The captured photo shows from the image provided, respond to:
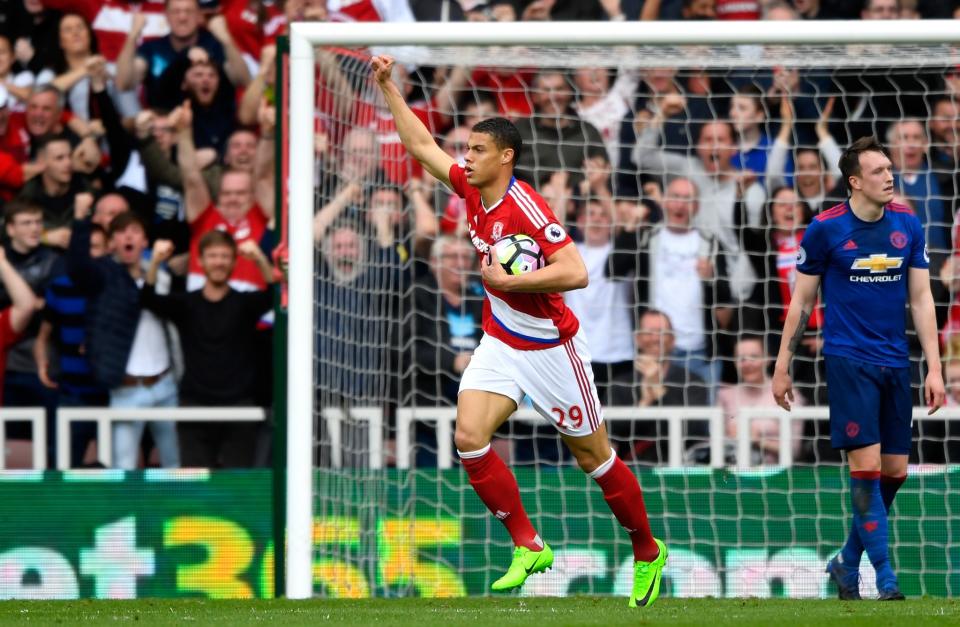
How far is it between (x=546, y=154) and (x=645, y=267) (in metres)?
1.08

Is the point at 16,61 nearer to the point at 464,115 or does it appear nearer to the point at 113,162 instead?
the point at 113,162

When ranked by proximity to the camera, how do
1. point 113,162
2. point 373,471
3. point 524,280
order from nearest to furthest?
point 524,280
point 373,471
point 113,162

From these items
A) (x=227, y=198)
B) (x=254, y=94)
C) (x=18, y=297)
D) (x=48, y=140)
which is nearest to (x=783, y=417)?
(x=227, y=198)

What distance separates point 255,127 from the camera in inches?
445

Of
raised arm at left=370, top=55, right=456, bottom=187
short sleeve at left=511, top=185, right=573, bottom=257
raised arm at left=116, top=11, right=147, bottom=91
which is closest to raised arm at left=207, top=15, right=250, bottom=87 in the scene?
raised arm at left=116, top=11, right=147, bottom=91

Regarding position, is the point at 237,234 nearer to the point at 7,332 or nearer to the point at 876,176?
the point at 7,332

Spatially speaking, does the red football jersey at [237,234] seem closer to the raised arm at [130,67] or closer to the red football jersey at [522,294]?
the raised arm at [130,67]

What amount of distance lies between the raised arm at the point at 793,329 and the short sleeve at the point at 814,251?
4 cm

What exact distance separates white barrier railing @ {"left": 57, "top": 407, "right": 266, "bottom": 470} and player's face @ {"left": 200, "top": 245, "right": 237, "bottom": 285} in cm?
101

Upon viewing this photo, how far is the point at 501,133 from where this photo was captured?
6758mm

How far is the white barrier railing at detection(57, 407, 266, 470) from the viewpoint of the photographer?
32.0 ft

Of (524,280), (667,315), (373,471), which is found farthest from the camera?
(667,315)

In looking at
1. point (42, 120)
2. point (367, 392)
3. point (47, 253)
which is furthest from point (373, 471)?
point (42, 120)

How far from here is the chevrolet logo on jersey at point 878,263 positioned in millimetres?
7520
